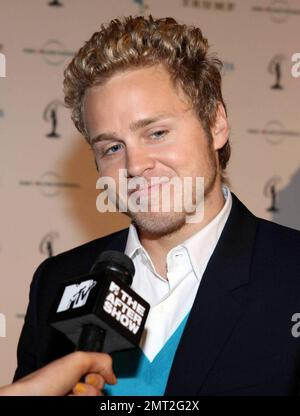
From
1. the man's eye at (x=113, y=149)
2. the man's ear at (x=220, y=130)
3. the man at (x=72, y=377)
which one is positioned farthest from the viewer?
the man's ear at (x=220, y=130)

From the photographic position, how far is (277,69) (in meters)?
2.75

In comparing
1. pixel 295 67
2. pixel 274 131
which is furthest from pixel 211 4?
pixel 274 131

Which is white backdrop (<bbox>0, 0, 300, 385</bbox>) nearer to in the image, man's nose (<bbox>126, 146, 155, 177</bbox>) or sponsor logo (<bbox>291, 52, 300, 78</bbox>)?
sponsor logo (<bbox>291, 52, 300, 78</bbox>)

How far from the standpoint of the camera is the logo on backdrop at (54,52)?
2.64 meters

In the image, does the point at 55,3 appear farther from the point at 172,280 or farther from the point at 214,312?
the point at 214,312

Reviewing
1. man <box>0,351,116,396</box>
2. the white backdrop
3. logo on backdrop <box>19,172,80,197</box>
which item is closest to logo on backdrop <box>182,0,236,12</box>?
the white backdrop

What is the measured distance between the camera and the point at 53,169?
2.62m

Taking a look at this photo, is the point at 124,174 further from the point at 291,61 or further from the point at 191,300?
the point at 291,61

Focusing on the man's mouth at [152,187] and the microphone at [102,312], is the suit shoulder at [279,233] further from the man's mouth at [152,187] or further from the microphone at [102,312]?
the microphone at [102,312]

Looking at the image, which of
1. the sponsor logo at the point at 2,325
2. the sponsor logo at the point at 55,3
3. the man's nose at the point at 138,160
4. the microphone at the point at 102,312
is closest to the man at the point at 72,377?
the microphone at the point at 102,312

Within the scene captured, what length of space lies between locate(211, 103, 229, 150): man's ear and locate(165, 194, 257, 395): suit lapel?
25 cm

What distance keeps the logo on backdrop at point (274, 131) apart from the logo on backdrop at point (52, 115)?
0.71m

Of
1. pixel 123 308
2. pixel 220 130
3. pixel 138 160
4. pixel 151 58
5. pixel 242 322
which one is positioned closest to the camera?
pixel 123 308

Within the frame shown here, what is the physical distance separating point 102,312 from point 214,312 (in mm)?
465
